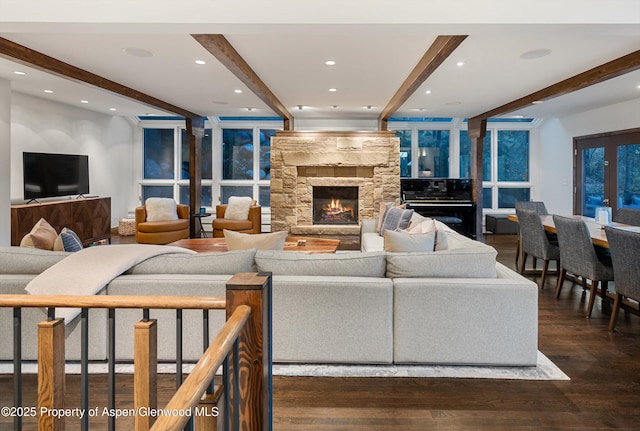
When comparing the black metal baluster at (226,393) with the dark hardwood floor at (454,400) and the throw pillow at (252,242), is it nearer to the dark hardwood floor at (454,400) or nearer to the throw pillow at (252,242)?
the dark hardwood floor at (454,400)

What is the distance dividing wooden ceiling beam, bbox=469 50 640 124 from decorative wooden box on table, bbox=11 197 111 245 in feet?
23.5

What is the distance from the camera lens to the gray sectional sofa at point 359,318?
2.57 m

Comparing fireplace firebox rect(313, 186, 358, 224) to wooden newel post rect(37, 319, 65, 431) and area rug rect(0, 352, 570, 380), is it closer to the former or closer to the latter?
area rug rect(0, 352, 570, 380)

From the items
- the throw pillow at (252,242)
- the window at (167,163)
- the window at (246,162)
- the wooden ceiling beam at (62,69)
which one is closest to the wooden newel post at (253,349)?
the throw pillow at (252,242)

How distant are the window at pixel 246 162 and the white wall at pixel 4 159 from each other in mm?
4518

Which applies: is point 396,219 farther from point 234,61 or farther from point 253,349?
point 253,349

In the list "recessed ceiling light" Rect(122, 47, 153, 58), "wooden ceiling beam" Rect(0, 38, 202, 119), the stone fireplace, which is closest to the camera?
"wooden ceiling beam" Rect(0, 38, 202, 119)

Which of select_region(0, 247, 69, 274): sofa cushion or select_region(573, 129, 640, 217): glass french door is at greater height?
select_region(573, 129, 640, 217): glass french door

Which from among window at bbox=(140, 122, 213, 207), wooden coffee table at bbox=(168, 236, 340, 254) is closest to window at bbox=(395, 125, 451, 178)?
window at bbox=(140, 122, 213, 207)

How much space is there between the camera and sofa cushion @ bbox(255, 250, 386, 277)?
271 cm

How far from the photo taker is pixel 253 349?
1205 mm

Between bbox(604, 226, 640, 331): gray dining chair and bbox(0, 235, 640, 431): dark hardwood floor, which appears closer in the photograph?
bbox(0, 235, 640, 431): dark hardwood floor

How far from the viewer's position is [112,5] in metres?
2.89

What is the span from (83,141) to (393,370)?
7.42 meters
